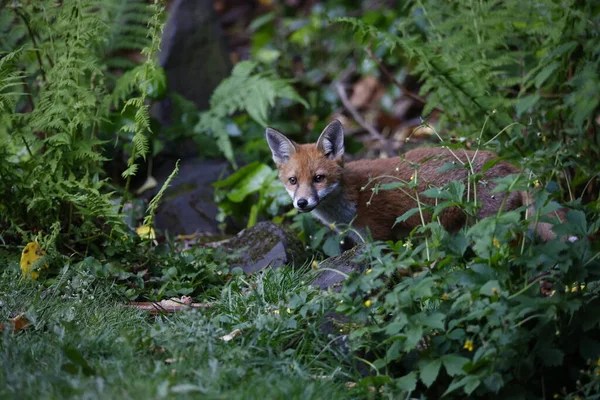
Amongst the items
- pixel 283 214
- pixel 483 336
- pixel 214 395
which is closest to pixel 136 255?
pixel 283 214

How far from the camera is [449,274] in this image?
430 cm

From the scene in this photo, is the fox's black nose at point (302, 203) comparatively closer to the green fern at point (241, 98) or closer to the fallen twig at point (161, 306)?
the fallen twig at point (161, 306)

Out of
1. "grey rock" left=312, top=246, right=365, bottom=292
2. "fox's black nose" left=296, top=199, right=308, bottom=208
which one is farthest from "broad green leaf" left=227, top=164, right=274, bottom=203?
"grey rock" left=312, top=246, right=365, bottom=292

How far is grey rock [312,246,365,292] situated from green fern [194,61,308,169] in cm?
288

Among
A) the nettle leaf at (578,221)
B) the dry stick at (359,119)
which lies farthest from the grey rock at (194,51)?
the nettle leaf at (578,221)

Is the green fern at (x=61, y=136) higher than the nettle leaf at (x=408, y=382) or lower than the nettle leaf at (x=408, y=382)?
higher

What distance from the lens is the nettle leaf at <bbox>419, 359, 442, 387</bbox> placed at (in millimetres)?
3953

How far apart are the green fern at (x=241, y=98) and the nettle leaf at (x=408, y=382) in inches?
171

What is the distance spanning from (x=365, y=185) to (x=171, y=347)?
2.72m

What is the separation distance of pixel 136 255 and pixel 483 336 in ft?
10.3

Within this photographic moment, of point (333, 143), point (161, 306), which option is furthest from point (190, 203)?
point (161, 306)

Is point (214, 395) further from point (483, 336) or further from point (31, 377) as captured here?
point (483, 336)

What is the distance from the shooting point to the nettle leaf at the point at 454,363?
156 inches

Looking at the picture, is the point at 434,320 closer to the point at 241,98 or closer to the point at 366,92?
the point at 241,98
